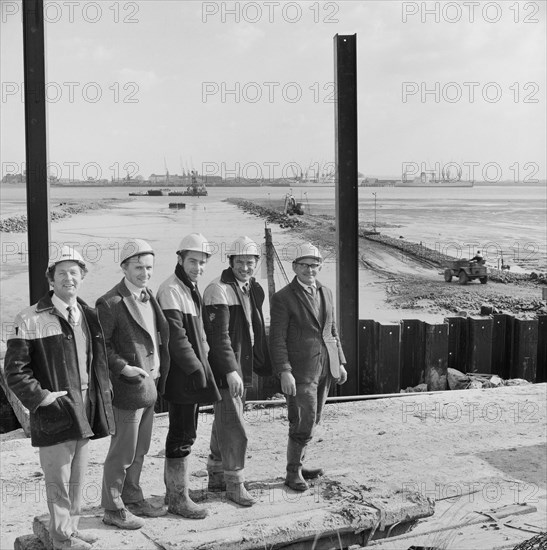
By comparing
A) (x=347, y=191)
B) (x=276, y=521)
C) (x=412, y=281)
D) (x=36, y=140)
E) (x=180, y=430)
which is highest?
(x=36, y=140)

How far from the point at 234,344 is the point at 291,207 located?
25.8 m

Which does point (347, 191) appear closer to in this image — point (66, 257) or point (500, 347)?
point (500, 347)

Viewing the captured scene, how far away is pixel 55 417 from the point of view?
5.43 meters

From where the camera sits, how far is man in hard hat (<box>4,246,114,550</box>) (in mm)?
5426

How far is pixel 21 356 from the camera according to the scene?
5.41 meters

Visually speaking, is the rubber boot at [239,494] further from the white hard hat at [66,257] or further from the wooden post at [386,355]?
the wooden post at [386,355]

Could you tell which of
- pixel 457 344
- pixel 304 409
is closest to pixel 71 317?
pixel 304 409

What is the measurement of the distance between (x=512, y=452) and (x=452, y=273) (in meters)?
20.3

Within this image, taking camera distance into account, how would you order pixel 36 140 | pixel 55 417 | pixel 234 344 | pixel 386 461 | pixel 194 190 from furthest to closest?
pixel 194 190 < pixel 36 140 < pixel 386 461 < pixel 234 344 < pixel 55 417

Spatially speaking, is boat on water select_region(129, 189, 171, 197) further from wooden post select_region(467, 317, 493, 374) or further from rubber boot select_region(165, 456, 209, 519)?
rubber boot select_region(165, 456, 209, 519)

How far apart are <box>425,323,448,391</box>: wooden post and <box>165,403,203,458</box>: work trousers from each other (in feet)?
17.8

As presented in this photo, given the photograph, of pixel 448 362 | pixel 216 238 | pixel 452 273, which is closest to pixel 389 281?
pixel 452 273

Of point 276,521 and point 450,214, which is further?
point 450,214

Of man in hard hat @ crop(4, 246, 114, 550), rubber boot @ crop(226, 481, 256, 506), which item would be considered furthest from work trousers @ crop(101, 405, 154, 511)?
rubber boot @ crop(226, 481, 256, 506)
